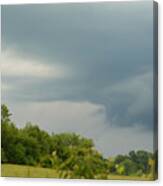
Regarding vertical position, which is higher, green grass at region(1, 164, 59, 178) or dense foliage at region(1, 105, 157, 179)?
dense foliage at region(1, 105, 157, 179)

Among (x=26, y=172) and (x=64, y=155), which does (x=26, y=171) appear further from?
(x=64, y=155)

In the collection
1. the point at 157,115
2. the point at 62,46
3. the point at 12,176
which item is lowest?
the point at 12,176

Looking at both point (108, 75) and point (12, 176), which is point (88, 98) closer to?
point (108, 75)

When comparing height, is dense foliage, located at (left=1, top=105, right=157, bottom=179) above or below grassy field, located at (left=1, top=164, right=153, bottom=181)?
above

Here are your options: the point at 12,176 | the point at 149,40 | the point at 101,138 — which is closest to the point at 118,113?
the point at 101,138

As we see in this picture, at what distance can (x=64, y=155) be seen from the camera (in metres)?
2.78

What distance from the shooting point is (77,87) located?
277cm

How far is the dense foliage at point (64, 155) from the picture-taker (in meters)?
2.72

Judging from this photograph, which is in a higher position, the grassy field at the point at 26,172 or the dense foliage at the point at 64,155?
the dense foliage at the point at 64,155

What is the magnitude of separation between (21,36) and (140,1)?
1.53 feet

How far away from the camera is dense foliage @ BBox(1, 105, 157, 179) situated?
2.72 m

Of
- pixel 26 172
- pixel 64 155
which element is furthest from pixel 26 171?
pixel 64 155

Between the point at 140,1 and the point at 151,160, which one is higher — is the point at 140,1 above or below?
above

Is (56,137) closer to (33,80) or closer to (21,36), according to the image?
(33,80)
